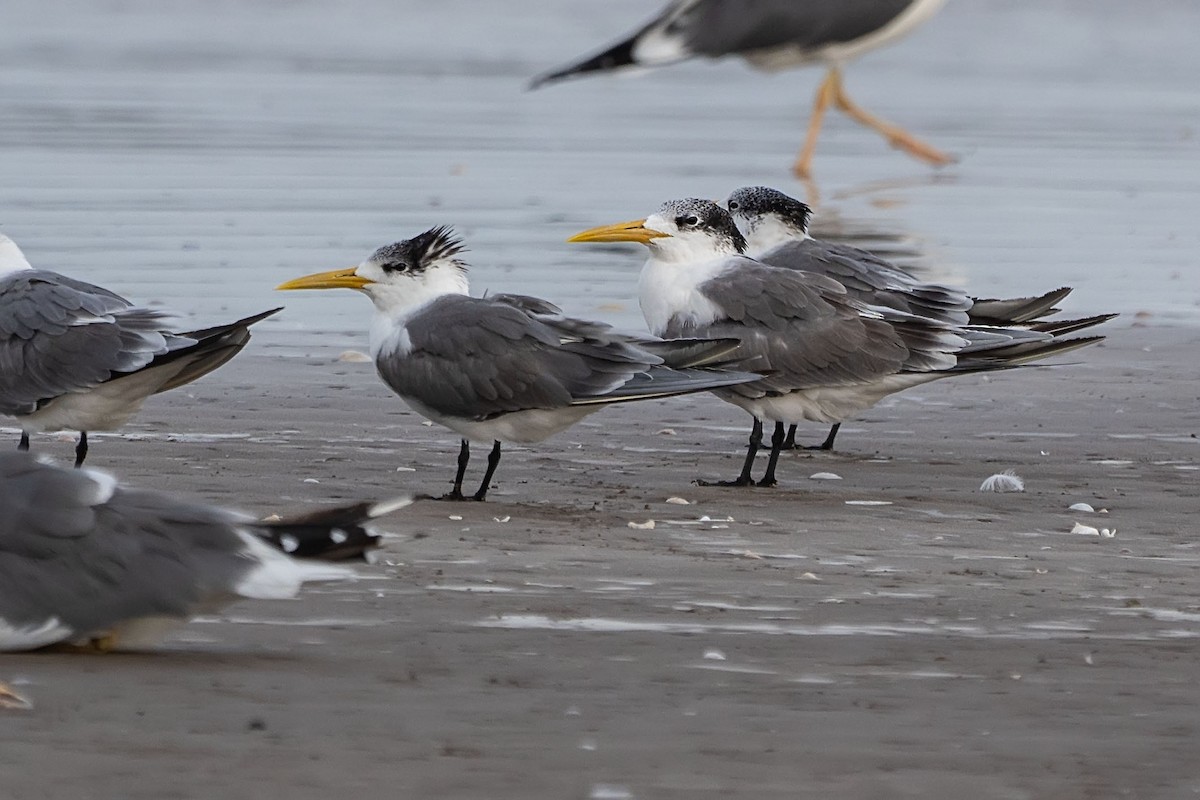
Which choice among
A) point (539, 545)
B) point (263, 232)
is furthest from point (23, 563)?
point (263, 232)

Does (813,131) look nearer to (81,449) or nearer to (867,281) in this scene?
(867,281)

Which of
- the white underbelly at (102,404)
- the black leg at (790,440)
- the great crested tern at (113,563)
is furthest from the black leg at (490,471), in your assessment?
the great crested tern at (113,563)

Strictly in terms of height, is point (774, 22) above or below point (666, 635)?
above

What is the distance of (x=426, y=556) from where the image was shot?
21.9ft

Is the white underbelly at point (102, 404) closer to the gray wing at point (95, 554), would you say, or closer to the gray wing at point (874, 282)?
the gray wing at point (95, 554)

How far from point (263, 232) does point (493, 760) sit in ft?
31.6

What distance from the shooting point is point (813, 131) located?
718 inches

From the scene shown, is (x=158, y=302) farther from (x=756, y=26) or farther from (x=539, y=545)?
(x=756, y=26)

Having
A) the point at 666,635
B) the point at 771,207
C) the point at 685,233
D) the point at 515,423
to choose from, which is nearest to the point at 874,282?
the point at 685,233

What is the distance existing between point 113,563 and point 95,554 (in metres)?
0.05

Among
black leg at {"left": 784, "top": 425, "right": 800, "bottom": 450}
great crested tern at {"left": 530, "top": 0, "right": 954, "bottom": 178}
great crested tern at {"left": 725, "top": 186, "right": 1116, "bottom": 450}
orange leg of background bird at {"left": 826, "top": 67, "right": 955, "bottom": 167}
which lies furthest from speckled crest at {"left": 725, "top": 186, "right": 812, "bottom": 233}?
great crested tern at {"left": 530, "top": 0, "right": 954, "bottom": 178}

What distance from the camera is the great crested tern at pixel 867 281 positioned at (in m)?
8.79

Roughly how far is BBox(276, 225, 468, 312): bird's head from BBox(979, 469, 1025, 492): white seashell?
1.90 meters

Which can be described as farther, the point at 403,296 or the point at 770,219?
the point at 770,219
